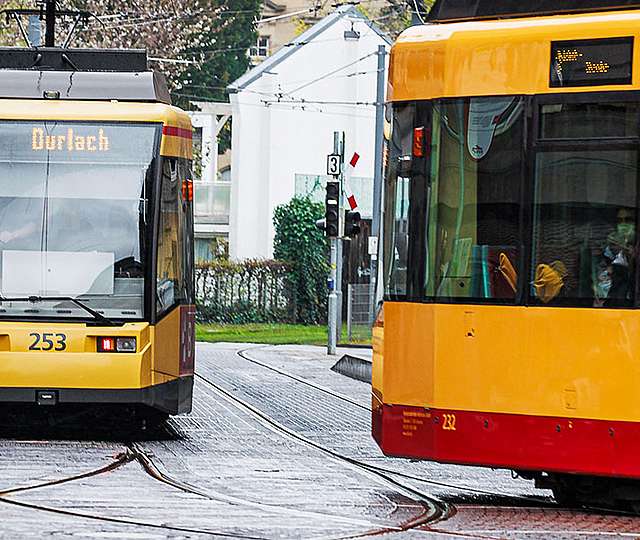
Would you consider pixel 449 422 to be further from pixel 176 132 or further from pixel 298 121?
pixel 298 121

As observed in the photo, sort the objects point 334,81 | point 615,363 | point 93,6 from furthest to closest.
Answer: point 93,6, point 334,81, point 615,363

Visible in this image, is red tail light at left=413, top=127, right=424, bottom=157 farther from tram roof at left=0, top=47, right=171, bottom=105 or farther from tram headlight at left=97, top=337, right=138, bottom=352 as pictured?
tram roof at left=0, top=47, right=171, bottom=105

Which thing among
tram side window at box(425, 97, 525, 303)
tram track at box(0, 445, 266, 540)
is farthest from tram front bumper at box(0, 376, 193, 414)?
tram side window at box(425, 97, 525, 303)

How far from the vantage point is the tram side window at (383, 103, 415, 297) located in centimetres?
1116

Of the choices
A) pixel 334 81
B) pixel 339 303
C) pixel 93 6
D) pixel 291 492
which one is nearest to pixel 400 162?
pixel 291 492

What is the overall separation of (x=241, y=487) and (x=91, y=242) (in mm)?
3811

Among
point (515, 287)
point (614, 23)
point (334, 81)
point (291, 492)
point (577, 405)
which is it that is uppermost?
point (334, 81)

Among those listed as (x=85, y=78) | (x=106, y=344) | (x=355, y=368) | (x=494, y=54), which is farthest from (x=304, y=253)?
(x=494, y=54)

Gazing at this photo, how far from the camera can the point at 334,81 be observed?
180ft

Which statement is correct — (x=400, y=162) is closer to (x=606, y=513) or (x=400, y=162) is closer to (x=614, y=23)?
(x=614, y=23)

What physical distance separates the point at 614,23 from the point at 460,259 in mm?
1780

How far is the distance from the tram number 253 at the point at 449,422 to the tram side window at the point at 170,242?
191 inches

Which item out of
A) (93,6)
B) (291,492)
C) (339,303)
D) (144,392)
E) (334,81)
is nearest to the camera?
(291,492)

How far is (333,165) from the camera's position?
3338 centimetres
